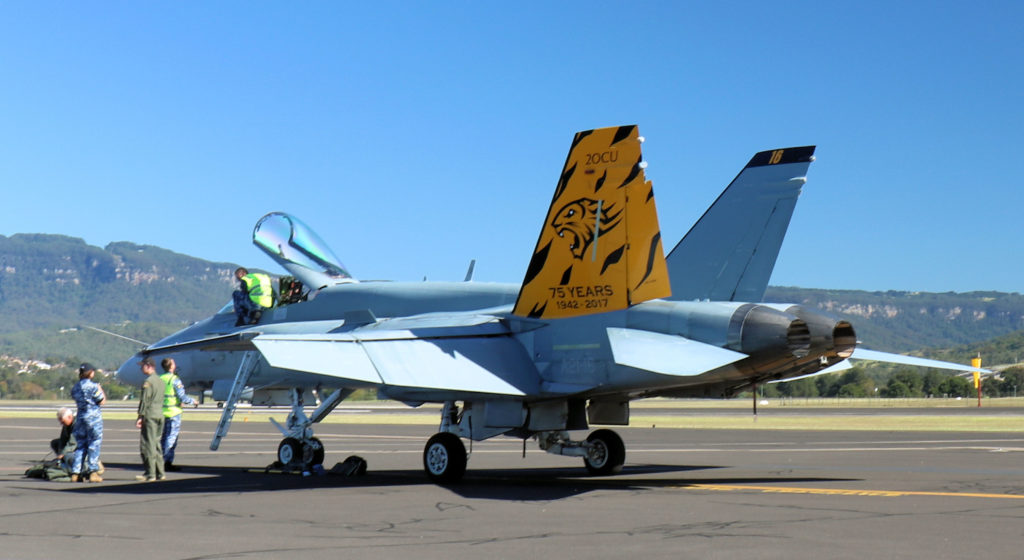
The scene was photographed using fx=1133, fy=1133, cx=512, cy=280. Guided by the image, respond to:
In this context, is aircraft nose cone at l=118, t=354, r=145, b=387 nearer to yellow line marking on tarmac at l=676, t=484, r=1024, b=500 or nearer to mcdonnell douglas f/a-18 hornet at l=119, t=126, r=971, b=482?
mcdonnell douglas f/a-18 hornet at l=119, t=126, r=971, b=482

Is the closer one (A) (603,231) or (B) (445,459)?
(A) (603,231)

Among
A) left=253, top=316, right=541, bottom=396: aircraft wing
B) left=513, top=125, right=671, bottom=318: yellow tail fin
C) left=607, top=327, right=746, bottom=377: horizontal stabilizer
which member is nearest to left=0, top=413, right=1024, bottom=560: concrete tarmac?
left=253, top=316, right=541, bottom=396: aircraft wing

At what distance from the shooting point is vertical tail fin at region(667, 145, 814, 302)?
1644cm

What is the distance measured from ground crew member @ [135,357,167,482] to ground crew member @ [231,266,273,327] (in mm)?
3397

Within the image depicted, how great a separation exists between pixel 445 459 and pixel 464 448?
0.31 m

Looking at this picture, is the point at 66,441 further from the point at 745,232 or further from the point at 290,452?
the point at 745,232

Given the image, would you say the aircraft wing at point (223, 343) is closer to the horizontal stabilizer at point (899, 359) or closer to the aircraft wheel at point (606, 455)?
the aircraft wheel at point (606, 455)

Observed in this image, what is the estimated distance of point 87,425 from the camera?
616 inches

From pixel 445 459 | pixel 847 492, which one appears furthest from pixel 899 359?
pixel 445 459

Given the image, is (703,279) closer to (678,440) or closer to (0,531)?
(0,531)

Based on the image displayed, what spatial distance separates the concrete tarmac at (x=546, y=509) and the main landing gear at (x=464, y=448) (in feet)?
0.95

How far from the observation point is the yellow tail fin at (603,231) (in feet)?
46.1

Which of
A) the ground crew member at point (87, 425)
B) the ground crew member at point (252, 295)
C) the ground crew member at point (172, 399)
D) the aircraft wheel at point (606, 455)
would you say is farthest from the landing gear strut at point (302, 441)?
the aircraft wheel at point (606, 455)

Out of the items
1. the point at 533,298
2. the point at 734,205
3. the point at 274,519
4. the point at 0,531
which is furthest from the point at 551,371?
the point at 0,531
